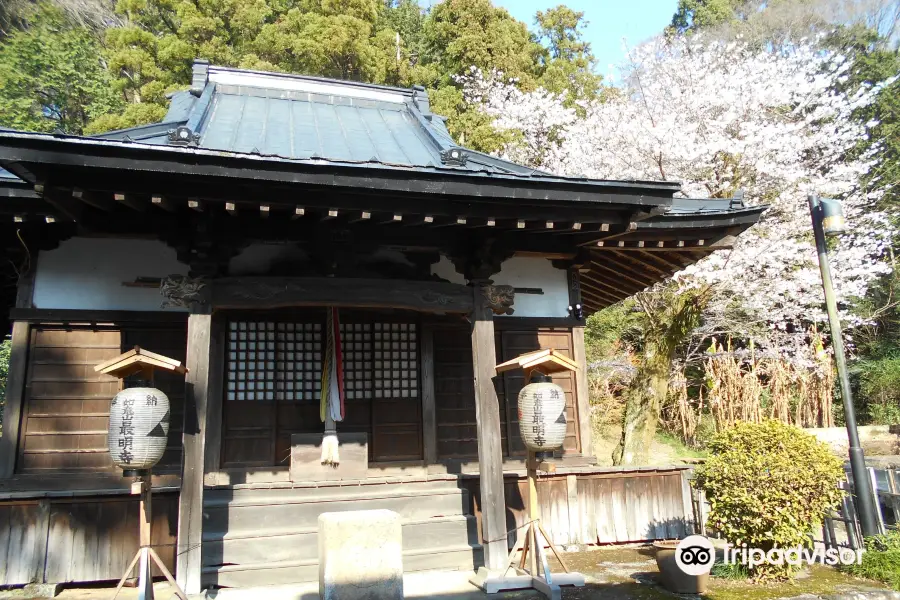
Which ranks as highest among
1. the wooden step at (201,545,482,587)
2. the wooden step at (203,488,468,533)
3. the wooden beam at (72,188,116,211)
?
the wooden beam at (72,188,116,211)

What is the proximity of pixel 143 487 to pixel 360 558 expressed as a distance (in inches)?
70.5

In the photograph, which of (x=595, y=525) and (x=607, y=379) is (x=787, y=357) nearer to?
(x=607, y=379)

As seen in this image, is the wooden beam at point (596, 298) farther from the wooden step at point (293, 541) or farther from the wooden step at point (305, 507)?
the wooden step at point (293, 541)

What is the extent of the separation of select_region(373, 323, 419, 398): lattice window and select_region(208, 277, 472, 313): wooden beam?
146 centimetres

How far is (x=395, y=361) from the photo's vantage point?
7.53 m

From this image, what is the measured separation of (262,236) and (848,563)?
6678mm

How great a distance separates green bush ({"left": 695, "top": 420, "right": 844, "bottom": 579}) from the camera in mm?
5711

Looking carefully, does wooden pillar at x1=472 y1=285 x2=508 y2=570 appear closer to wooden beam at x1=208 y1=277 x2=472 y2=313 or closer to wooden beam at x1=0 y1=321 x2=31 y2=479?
wooden beam at x1=208 y1=277 x2=472 y2=313

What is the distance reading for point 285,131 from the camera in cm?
729

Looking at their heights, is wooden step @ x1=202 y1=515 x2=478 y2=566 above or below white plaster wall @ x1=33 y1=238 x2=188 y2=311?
below

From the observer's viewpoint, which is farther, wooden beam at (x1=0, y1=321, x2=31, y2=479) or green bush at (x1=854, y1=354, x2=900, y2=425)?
green bush at (x1=854, y1=354, x2=900, y2=425)

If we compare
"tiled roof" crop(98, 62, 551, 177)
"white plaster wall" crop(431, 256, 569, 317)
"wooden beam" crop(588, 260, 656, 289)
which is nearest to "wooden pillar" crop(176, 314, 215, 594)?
"tiled roof" crop(98, 62, 551, 177)

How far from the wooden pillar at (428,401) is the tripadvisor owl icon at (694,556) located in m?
2.85

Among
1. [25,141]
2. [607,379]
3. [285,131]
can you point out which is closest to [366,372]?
[285,131]
